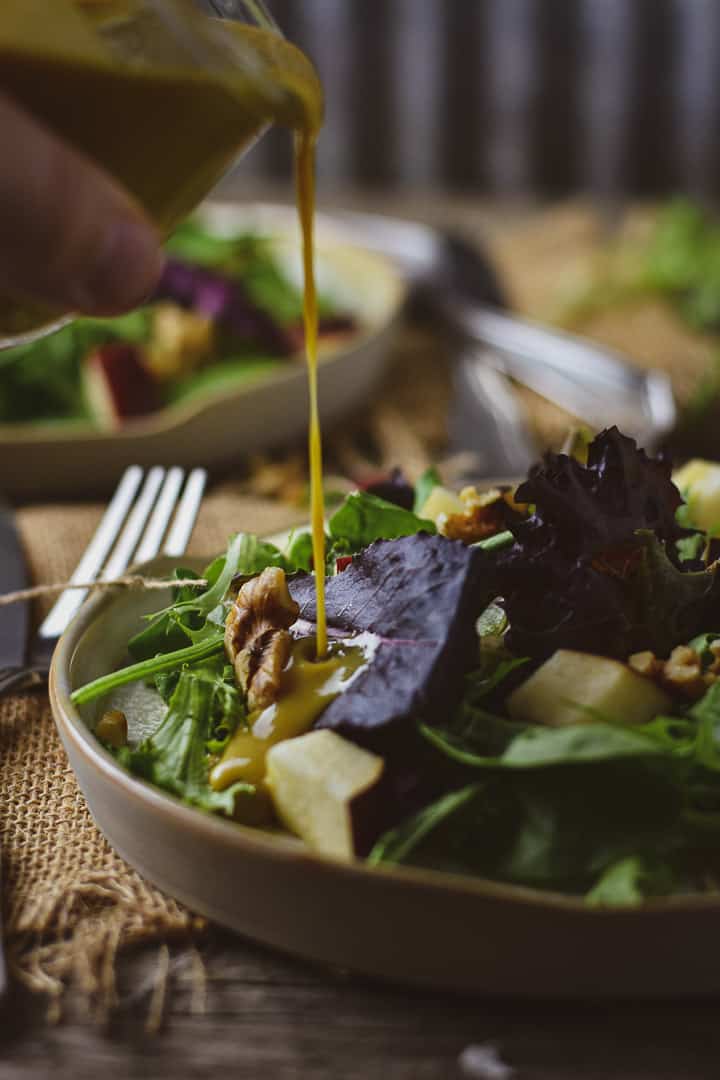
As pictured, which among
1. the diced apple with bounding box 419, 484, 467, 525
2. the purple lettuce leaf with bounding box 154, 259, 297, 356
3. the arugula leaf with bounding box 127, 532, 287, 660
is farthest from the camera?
the purple lettuce leaf with bounding box 154, 259, 297, 356

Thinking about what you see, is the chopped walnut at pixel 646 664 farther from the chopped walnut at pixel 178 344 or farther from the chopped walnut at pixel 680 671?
the chopped walnut at pixel 178 344

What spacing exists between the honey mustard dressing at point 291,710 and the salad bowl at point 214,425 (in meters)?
1.00

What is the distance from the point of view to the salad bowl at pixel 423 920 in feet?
2.46

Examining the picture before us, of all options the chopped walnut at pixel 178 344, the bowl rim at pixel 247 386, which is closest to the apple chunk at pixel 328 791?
the bowl rim at pixel 247 386

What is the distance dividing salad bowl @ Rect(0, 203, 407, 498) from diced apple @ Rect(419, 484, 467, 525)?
2.43 ft

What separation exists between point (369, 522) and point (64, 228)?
0.57m

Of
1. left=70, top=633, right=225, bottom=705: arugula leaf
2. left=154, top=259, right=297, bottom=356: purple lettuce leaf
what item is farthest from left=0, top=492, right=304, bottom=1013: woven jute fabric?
left=154, top=259, right=297, bottom=356: purple lettuce leaf

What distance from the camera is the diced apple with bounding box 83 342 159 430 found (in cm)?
203

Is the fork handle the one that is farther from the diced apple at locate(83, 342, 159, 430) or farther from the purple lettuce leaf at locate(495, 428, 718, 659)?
the diced apple at locate(83, 342, 159, 430)

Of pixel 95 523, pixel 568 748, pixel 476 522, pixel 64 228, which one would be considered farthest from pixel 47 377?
pixel 568 748

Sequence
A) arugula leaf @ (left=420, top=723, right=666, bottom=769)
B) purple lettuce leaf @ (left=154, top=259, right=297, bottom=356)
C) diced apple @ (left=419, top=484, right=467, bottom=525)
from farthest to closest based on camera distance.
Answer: purple lettuce leaf @ (left=154, top=259, right=297, bottom=356) < diced apple @ (left=419, top=484, right=467, bottom=525) < arugula leaf @ (left=420, top=723, right=666, bottom=769)

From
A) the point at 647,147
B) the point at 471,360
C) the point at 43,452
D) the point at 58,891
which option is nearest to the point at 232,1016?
→ the point at 58,891

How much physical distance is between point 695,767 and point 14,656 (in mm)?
751

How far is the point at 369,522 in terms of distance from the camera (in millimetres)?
1258
